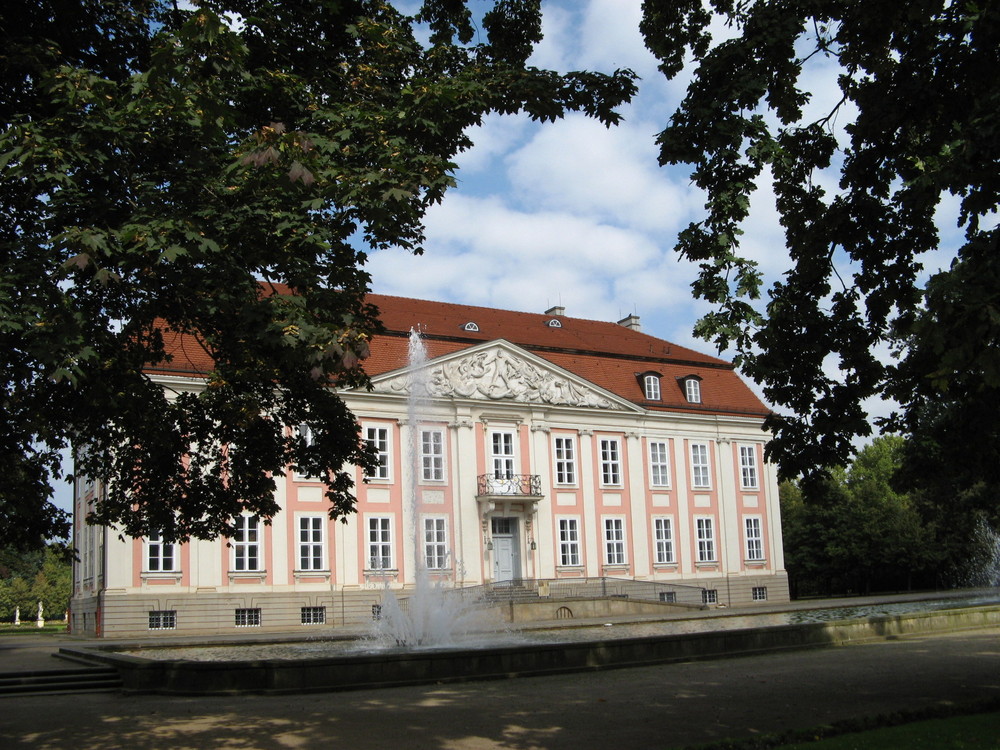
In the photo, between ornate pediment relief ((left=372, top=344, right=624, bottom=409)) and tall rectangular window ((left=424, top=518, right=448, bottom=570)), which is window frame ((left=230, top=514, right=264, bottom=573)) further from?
ornate pediment relief ((left=372, top=344, right=624, bottom=409))

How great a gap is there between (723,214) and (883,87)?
2.07 meters

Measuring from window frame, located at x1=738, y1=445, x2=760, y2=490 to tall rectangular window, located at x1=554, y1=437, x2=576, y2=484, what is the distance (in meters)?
9.02

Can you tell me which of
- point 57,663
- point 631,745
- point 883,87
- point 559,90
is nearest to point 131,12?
point 559,90

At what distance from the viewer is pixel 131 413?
1165 centimetres

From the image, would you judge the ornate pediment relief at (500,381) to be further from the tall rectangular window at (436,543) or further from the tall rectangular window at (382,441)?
the tall rectangular window at (436,543)

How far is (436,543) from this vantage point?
37.4 meters

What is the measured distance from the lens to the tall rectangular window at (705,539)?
4312 centimetres

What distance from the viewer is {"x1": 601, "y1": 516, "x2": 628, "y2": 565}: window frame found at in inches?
1607

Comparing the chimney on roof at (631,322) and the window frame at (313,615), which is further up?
the chimney on roof at (631,322)

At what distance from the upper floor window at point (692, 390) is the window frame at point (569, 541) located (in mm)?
8470

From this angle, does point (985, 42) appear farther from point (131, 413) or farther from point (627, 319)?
point (627, 319)

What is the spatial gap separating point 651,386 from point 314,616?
18036 mm

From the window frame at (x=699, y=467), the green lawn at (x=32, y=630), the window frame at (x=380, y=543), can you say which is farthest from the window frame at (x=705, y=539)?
the green lawn at (x=32, y=630)

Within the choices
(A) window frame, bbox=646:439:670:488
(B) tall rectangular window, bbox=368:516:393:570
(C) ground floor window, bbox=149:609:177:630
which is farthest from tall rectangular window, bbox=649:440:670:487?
(C) ground floor window, bbox=149:609:177:630
